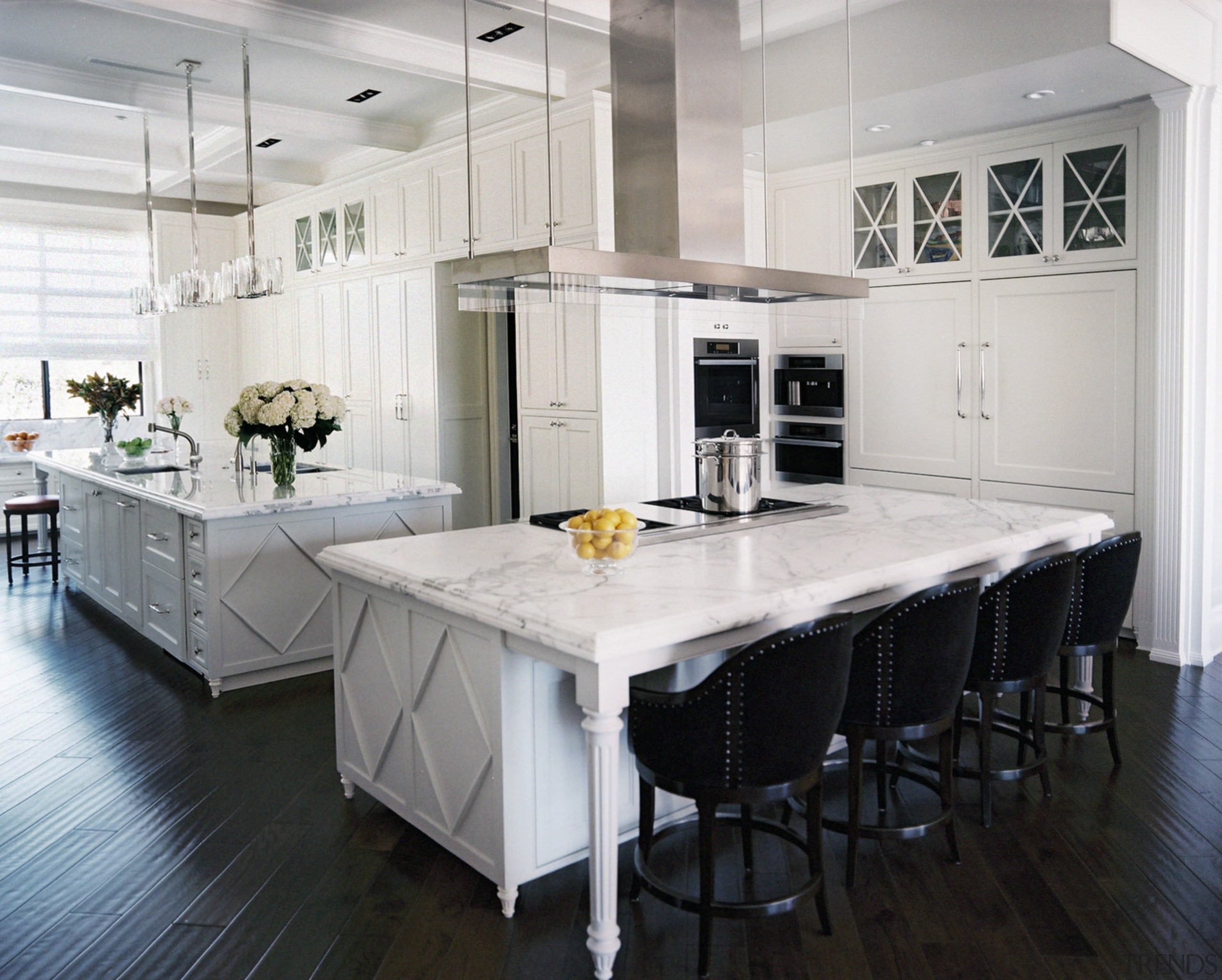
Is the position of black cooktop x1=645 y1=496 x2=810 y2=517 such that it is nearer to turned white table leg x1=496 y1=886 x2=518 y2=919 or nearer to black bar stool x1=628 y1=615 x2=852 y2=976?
black bar stool x1=628 y1=615 x2=852 y2=976

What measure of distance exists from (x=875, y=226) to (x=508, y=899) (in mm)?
4310

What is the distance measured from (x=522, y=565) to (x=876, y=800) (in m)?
1.36

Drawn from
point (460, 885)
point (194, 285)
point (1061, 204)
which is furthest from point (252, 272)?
point (1061, 204)

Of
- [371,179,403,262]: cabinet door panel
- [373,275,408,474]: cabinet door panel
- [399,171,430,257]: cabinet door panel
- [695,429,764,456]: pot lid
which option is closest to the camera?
[695,429,764,456]: pot lid

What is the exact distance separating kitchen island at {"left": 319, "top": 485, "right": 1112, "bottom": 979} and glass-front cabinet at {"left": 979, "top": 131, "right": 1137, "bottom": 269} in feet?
6.79

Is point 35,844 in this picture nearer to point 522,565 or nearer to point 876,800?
point 522,565

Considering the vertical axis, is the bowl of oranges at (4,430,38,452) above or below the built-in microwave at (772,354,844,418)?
below

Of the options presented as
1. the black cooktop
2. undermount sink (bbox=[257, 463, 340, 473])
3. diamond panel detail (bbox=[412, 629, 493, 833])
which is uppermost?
undermount sink (bbox=[257, 463, 340, 473])

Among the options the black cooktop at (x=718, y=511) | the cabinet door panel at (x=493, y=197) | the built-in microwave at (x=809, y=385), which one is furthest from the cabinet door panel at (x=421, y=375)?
the black cooktop at (x=718, y=511)

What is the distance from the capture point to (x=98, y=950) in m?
2.40

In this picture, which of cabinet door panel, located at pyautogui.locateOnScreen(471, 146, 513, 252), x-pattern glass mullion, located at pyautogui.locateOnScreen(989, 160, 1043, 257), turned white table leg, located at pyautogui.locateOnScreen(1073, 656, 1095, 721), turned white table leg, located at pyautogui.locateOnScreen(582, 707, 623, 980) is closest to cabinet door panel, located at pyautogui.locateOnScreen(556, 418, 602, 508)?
cabinet door panel, located at pyautogui.locateOnScreen(471, 146, 513, 252)

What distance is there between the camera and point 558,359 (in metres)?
5.42

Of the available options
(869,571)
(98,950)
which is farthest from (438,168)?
(98,950)

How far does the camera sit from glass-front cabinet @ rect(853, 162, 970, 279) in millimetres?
5238
